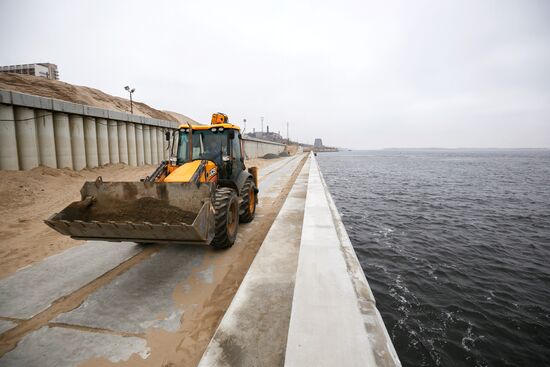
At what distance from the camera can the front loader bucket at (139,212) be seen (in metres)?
3.70

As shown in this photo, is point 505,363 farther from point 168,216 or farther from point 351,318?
point 168,216

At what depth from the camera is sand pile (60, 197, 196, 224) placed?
4.31 m

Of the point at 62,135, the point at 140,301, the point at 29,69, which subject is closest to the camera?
the point at 140,301

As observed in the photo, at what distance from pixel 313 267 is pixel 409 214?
30.1ft

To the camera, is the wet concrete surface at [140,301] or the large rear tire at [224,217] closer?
the wet concrete surface at [140,301]

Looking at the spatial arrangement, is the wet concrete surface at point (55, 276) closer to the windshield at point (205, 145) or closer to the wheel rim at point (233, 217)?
the wheel rim at point (233, 217)

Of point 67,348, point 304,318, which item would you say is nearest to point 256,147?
point 67,348

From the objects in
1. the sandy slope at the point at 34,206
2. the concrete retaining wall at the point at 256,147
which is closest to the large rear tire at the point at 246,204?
the sandy slope at the point at 34,206

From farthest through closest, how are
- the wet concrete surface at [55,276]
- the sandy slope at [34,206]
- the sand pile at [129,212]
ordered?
the sandy slope at [34,206] → the sand pile at [129,212] → the wet concrete surface at [55,276]

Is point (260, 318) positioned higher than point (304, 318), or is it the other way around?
point (304, 318)

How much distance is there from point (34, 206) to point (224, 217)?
8219 millimetres

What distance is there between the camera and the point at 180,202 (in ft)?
15.3

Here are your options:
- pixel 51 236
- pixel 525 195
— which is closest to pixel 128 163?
pixel 51 236

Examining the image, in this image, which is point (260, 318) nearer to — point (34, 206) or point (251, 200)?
point (251, 200)
